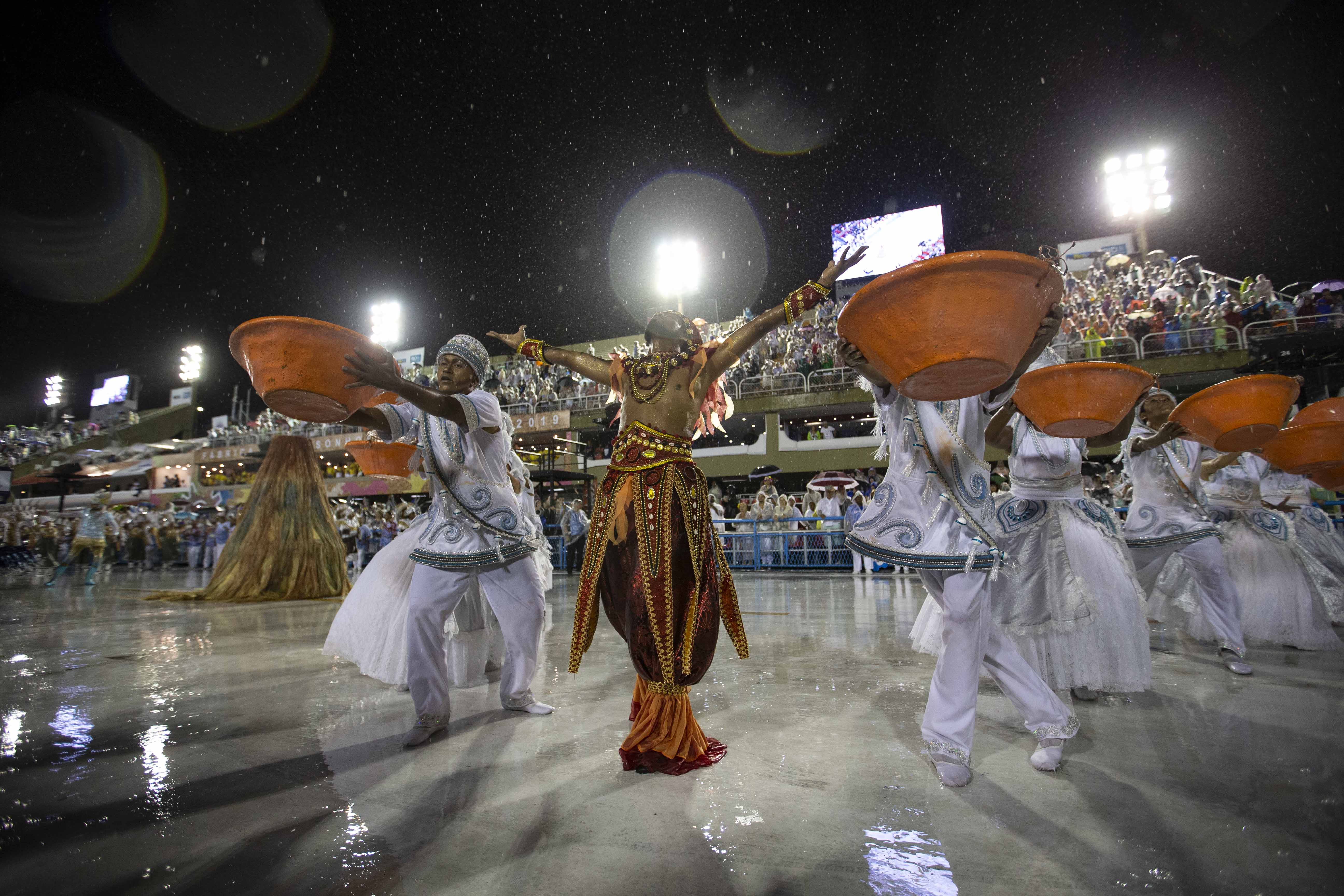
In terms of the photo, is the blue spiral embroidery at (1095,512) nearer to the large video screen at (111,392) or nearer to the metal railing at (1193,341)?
the metal railing at (1193,341)

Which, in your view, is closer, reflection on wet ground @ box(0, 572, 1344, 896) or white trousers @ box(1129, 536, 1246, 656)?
reflection on wet ground @ box(0, 572, 1344, 896)

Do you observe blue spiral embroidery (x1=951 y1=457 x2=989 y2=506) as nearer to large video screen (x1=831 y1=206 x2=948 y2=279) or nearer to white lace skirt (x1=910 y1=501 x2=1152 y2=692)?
white lace skirt (x1=910 y1=501 x2=1152 y2=692)

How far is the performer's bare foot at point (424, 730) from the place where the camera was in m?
3.04

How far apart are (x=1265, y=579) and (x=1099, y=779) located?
4.15 meters

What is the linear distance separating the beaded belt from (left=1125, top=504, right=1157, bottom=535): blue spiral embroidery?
141 inches

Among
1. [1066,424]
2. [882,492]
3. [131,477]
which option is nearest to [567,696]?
[882,492]

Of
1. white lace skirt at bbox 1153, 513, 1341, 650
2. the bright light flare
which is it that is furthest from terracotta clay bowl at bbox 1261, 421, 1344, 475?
the bright light flare

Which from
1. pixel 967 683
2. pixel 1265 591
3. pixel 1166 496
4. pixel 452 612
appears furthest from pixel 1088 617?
pixel 452 612

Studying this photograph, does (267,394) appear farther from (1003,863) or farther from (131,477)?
(131,477)

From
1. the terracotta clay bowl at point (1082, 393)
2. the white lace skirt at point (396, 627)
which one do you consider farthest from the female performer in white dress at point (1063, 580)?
the white lace skirt at point (396, 627)

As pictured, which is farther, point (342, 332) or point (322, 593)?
point (322, 593)

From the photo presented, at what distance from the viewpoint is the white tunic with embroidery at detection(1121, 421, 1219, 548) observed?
4523 millimetres

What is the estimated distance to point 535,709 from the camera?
3557 millimetres

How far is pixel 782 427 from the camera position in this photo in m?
23.6
